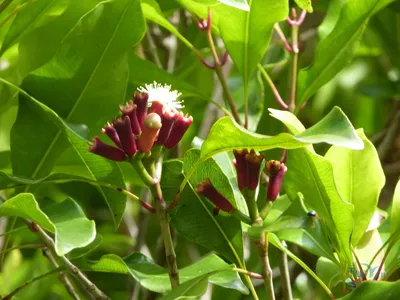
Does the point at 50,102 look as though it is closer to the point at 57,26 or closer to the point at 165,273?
the point at 57,26

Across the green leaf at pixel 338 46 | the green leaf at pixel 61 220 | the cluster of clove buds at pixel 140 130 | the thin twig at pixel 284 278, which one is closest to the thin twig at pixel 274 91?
the green leaf at pixel 338 46

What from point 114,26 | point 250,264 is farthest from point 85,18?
point 250,264

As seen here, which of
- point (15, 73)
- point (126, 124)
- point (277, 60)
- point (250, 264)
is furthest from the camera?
point (250, 264)

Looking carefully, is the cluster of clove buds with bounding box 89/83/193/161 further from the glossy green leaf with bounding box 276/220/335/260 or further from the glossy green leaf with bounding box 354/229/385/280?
the glossy green leaf with bounding box 354/229/385/280

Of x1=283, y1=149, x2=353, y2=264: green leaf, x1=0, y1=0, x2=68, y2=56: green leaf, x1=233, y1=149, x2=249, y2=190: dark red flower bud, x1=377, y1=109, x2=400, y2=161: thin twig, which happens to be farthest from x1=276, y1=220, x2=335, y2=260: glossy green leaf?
x1=377, y1=109, x2=400, y2=161: thin twig

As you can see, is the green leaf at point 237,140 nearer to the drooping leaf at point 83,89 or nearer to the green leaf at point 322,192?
the green leaf at point 322,192

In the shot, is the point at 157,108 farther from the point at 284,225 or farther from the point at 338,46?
the point at 338,46

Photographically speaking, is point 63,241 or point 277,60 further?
point 277,60

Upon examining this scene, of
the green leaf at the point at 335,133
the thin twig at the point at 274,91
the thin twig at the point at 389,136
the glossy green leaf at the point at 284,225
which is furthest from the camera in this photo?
the thin twig at the point at 389,136
